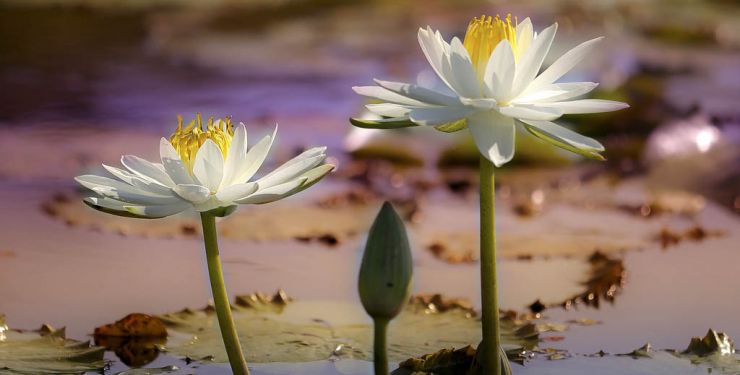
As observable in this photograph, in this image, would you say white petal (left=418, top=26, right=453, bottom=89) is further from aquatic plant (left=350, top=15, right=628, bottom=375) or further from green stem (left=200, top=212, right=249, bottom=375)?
green stem (left=200, top=212, right=249, bottom=375)

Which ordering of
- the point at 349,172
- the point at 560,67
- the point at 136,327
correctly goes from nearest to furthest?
the point at 560,67 → the point at 136,327 → the point at 349,172

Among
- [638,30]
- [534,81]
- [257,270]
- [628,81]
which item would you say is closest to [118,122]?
[257,270]

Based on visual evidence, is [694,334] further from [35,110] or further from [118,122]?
[35,110]

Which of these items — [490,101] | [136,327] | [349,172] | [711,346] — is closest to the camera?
[490,101]

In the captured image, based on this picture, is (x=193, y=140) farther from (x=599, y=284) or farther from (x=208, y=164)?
(x=599, y=284)

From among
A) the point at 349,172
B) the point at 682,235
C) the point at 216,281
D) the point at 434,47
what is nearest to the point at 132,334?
the point at 216,281

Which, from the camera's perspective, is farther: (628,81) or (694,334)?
(628,81)
